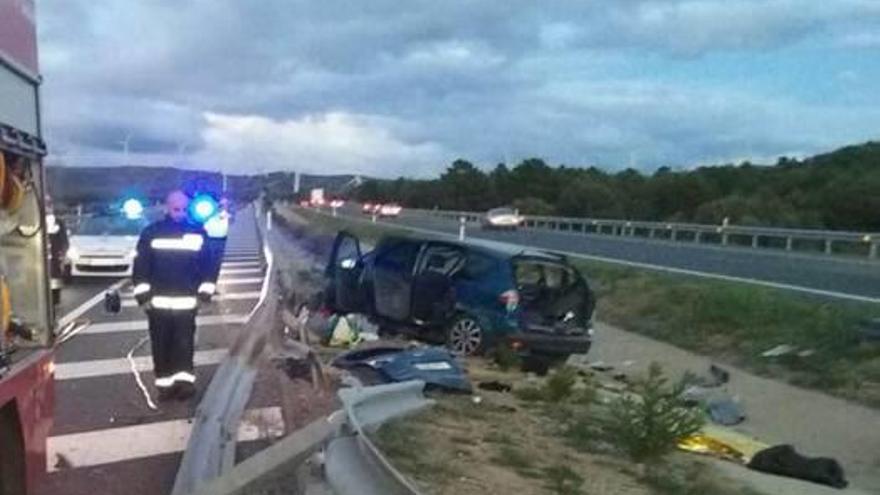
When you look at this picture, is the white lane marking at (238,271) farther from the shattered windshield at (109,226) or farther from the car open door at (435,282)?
the car open door at (435,282)

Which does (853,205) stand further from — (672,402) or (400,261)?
(672,402)

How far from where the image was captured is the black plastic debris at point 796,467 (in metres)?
9.89

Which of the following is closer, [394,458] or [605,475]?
[394,458]

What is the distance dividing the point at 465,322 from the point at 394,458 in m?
7.24

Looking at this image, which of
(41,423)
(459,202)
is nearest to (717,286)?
(41,423)

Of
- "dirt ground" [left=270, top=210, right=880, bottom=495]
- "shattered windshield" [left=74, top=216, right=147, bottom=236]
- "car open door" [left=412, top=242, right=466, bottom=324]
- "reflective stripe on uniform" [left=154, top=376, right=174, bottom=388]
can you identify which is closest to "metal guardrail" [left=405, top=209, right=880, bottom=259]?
"dirt ground" [left=270, top=210, right=880, bottom=495]

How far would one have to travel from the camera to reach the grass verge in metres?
15.9

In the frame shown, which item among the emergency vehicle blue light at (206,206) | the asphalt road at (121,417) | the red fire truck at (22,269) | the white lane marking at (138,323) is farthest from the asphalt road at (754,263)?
the red fire truck at (22,269)

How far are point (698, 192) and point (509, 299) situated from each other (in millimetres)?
63566

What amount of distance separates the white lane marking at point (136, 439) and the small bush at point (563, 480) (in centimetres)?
190

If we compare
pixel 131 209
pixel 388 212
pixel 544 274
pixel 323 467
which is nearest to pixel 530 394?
pixel 544 274

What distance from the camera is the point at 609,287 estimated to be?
2606 cm

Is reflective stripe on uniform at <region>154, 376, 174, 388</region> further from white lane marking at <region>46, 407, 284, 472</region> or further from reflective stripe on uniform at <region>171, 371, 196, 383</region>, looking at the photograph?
white lane marking at <region>46, 407, 284, 472</region>

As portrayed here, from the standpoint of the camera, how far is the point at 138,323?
1538 cm
